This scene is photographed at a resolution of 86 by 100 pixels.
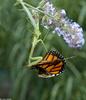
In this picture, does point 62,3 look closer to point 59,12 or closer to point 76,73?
point 76,73

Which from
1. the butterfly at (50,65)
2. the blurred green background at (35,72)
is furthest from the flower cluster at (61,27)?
the blurred green background at (35,72)

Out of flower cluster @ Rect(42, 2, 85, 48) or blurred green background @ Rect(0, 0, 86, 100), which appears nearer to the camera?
flower cluster @ Rect(42, 2, 85, 48)

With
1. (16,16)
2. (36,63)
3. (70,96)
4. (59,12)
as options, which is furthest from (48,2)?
(16,16)

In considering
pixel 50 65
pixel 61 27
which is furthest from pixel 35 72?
pixel 50 65

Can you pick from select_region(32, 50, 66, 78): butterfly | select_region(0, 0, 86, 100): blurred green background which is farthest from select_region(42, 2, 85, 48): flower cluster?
select_region(0, 0, 86, 100): blurred green background

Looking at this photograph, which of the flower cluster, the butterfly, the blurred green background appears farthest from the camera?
the blurred green background

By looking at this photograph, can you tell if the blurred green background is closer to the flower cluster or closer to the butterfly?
the flower cluster
